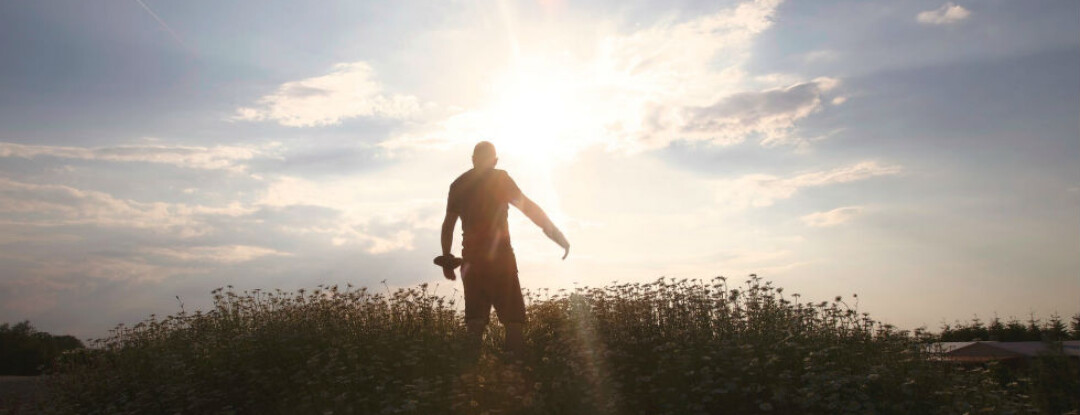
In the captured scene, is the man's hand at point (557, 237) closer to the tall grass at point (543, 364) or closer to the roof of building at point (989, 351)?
the tall grass at point (543, 364)

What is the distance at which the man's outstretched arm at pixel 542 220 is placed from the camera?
349 inches

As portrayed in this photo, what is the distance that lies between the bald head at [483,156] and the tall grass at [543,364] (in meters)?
2.13

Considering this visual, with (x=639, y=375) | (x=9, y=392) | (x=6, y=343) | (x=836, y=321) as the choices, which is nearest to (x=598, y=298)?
(x=639, y=375)

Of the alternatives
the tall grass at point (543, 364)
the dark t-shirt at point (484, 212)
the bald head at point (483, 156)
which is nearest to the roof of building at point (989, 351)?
the tall grass at point (543, 364)

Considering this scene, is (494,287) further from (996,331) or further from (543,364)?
(996,331)

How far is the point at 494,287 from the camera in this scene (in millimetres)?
8609

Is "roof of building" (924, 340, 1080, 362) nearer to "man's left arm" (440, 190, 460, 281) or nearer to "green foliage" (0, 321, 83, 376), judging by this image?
"man's left arm" (440, 190, 460, 281)

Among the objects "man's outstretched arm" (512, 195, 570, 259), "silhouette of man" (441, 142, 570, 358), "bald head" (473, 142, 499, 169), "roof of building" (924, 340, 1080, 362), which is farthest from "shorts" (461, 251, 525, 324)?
"roof of building" (924, 340, 1080, 362)

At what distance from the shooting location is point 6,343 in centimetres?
1773

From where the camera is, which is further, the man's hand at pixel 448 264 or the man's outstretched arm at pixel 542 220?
the man's outstretched arm at pixel 542 220

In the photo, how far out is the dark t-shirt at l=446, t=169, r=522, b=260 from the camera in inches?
337

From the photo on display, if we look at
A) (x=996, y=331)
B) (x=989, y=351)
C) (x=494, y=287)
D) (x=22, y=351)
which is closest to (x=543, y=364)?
(x=494, y=287)

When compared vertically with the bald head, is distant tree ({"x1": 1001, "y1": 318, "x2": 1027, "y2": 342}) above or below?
below

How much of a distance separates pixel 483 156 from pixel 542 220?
1.02 metres
